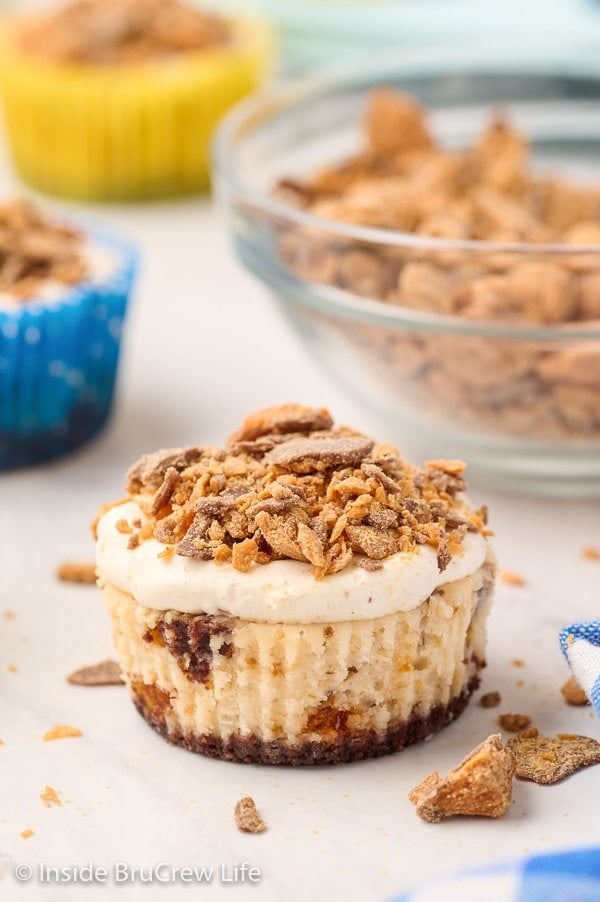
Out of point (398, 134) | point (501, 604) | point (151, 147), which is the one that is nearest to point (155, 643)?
point (501, 604)

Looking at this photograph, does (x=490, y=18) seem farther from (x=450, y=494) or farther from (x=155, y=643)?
(x=155, y=643)

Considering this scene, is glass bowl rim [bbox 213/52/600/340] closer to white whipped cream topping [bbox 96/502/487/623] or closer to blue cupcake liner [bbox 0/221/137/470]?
blue cupcake liner [bbox 0/221/137/470]

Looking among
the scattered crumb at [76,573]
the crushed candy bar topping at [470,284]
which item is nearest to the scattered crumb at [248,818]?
the scattered crumb at [76,573]

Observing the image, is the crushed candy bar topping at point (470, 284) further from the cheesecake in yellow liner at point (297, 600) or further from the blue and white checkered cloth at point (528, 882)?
the blue and white checkered cloth at point (528, 882)

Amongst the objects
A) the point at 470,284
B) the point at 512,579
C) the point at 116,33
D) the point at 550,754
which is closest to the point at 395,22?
the point at 116,33

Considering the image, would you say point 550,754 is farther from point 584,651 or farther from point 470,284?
point 470,284

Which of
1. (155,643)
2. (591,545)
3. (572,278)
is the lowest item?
(591,545)
